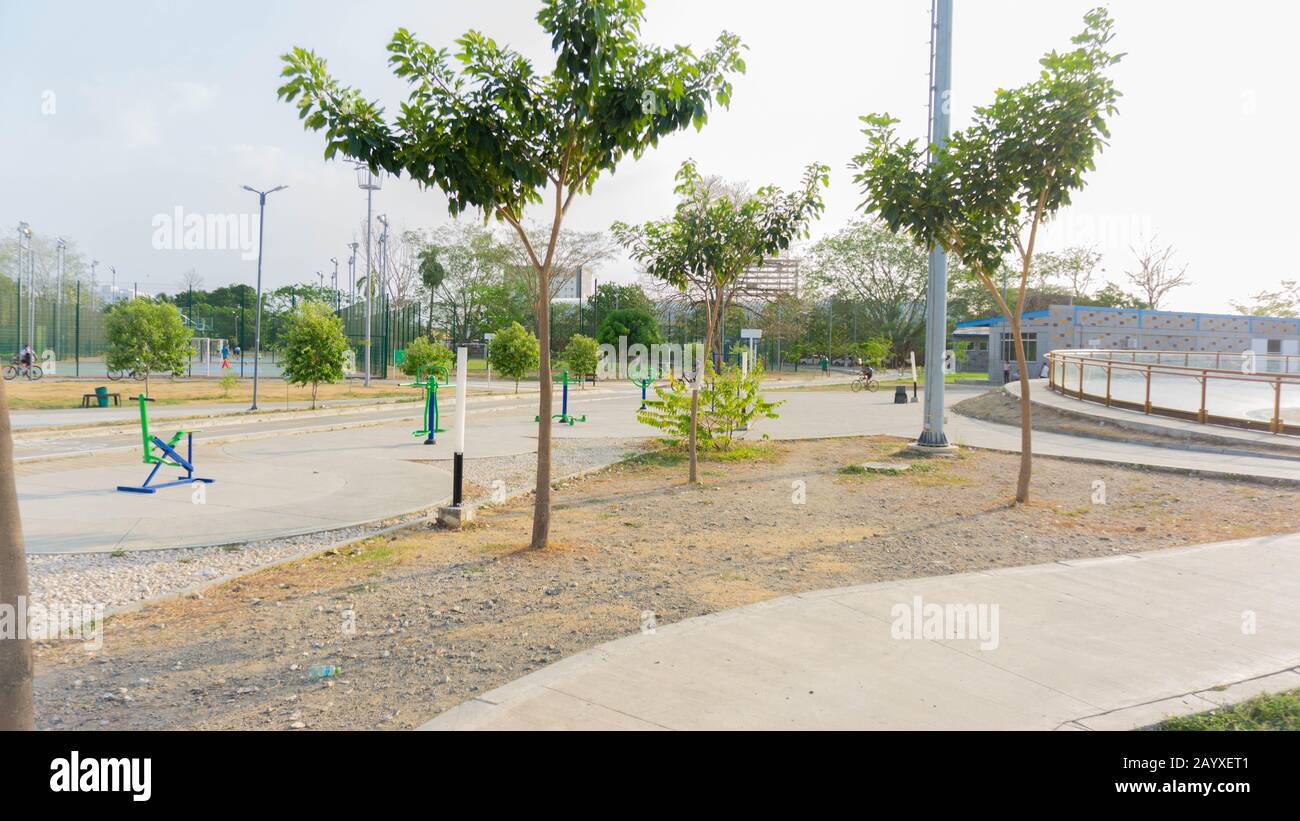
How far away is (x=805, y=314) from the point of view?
6506 centimetres

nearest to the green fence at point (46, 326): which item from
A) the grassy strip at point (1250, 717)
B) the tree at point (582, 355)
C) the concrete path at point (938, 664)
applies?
the tree at point (582, 355)

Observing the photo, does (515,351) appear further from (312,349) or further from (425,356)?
(312,349)

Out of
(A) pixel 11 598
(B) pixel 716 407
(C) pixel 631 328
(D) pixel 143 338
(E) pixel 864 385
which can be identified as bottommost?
(A) pixel 11 598

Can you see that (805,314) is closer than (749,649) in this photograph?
No

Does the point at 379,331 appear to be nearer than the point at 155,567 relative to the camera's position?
No

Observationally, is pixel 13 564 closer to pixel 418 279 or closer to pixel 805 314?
pixel 805 314

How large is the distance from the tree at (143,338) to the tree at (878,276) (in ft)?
185

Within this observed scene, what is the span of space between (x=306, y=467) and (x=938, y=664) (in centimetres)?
1060

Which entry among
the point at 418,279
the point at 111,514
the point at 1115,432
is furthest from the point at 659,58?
the point at 418,279

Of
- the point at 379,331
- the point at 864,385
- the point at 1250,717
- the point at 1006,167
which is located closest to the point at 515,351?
the point at 379,331

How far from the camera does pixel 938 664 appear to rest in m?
4.45

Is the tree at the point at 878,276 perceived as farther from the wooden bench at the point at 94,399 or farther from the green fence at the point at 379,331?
the wooden bench at the point at 94,399

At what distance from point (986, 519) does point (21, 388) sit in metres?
33.1
